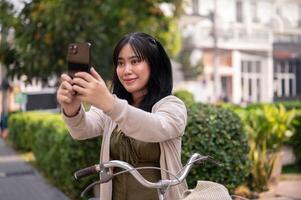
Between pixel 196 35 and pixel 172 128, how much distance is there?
39.2 metres

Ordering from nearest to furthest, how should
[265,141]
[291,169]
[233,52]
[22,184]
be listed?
[265,141]
[22,184]
[291,169]
[233,52]

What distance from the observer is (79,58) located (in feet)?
6.23

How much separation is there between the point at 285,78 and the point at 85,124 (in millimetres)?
48463

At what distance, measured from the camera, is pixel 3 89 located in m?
21.0

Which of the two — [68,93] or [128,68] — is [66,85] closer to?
[68,93]

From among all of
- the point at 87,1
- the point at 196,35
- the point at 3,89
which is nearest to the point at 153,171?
the point at 87,1

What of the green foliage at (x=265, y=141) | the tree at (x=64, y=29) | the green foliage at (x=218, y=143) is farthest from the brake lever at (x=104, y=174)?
the tree at (x=64, y=29)

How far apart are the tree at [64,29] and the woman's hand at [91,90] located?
7.47 meters

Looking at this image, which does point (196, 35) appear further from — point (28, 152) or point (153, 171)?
point (153, 171)

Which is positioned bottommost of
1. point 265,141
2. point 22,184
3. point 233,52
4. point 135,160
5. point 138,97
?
point 22,184

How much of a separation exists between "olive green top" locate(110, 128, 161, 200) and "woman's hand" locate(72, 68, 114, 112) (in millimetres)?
545

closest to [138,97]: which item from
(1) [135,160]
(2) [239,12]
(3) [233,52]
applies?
(1) [135,160]

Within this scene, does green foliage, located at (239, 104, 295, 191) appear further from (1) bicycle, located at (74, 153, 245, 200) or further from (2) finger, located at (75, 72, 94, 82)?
(2) finger, located at (75, 72, 94, 82)

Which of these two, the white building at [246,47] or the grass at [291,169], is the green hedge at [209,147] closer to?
the grass at [291,169]
